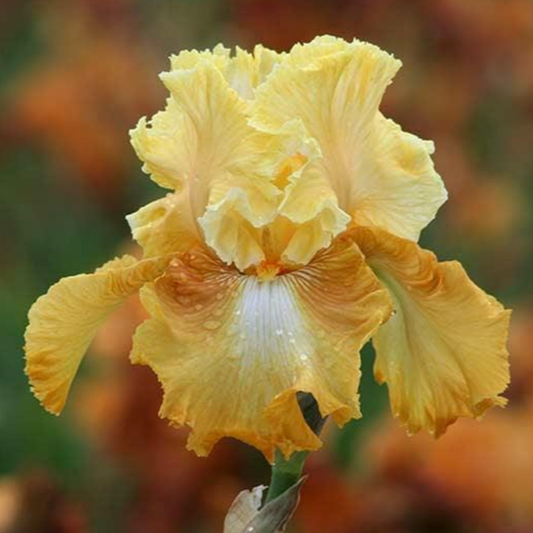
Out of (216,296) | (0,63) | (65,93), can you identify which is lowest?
(216,296)

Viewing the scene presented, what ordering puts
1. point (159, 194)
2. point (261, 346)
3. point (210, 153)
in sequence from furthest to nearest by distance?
point (159, 194) < point (210, 153) < point (261, 346)

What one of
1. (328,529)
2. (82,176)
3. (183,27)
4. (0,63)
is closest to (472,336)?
(328,529)

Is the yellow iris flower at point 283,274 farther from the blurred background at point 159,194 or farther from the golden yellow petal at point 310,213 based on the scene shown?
the blurred background at point 159,194

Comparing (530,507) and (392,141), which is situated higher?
(392,141)

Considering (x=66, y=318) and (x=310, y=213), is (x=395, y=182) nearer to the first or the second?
(x=310, y=213)

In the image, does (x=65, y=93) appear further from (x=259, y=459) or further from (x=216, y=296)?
(x=216, y=296)

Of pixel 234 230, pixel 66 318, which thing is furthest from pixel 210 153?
pixel 66 318
